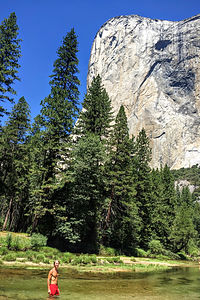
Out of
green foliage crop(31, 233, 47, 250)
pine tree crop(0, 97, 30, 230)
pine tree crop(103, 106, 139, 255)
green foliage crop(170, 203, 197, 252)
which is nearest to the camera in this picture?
green foliage crop(31, 233, 47, 250)

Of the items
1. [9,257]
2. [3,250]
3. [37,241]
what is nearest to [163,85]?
[37,241]

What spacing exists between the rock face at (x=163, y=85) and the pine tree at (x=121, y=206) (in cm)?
13259

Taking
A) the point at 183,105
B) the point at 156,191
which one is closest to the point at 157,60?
the point at 183,105

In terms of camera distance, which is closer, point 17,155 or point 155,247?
point 17,155

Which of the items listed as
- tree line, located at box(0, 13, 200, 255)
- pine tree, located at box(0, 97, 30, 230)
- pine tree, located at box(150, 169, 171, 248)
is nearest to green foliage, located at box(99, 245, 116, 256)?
tree line, located at box(0, 13, 200, 255)

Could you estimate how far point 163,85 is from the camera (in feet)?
586

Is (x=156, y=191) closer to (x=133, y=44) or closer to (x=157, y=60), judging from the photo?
(x=157, y=60)

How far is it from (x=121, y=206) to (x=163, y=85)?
158096 millimetres

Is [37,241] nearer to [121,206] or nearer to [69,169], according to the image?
[69,169]

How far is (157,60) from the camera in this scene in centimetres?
18512

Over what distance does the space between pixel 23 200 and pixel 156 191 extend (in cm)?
2669

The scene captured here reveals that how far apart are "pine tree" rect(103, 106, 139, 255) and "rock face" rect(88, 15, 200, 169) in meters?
133

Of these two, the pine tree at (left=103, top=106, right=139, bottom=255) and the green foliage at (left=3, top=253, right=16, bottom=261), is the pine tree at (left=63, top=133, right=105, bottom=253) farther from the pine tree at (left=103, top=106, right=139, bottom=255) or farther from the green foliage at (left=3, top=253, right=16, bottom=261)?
the green foliage at (left=3, top=253, right=16, bottom=261)

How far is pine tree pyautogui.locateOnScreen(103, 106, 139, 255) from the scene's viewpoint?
34.1 m
